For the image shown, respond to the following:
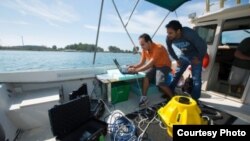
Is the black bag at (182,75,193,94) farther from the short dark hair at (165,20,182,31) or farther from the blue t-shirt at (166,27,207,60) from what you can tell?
the short dark hair at (165,20,182,31)

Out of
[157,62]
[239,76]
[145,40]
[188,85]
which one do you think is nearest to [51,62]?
[145,40]

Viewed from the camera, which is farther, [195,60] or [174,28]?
[195,60]

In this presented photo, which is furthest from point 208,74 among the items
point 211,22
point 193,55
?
point 211,22

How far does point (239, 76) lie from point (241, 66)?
0.66 feet

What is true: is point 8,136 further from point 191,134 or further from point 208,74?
point 208,74

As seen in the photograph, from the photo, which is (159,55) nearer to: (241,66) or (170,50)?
(170,50)

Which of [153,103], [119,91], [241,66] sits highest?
[241,66]

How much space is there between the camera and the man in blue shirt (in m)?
2.22

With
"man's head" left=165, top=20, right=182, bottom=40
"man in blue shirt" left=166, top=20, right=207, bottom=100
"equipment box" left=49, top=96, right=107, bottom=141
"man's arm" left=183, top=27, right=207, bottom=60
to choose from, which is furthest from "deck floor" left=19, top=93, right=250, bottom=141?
"man's head" left=165, top=20, right=182, bottom=40

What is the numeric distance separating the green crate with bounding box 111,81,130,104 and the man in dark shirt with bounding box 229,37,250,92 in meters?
2.06

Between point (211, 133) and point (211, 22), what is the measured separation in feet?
8.05

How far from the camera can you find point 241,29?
3.14 m

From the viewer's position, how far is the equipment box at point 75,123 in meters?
1.36

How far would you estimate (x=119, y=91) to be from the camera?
251cm
